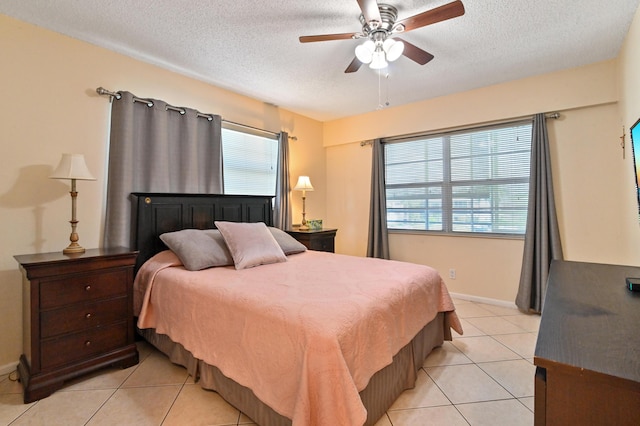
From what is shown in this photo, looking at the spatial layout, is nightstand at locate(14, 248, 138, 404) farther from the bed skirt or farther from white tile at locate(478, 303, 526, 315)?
white tile at locate(478, 303, 526, 315)

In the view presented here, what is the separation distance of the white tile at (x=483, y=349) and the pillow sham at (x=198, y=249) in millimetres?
2046

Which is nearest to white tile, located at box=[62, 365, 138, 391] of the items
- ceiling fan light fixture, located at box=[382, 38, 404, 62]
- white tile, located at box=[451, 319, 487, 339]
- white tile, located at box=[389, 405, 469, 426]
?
white tile, located at box=[389, 405, 469, 426]

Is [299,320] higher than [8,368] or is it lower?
higher

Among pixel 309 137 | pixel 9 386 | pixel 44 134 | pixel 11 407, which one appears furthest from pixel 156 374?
pixel 309 137

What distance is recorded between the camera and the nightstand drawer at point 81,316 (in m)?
1.86

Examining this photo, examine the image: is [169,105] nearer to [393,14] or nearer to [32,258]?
[32,258]

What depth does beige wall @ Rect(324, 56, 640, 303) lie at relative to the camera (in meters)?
2.79

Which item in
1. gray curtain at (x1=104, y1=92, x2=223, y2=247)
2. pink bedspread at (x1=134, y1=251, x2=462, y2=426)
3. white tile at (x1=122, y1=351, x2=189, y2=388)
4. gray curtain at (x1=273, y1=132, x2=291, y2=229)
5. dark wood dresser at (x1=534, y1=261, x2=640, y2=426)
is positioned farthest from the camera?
gray curtain at (x1=273, y1=132, x2=291, y2=229)

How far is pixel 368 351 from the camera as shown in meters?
1.43

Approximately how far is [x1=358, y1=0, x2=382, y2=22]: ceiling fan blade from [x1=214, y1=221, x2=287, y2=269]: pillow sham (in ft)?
5.95

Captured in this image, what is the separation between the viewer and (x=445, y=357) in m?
2.30

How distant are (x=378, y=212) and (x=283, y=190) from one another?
4.48 feet

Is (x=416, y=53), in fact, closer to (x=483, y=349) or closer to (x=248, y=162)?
(x=248, y=162)

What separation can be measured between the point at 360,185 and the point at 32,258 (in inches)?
144
